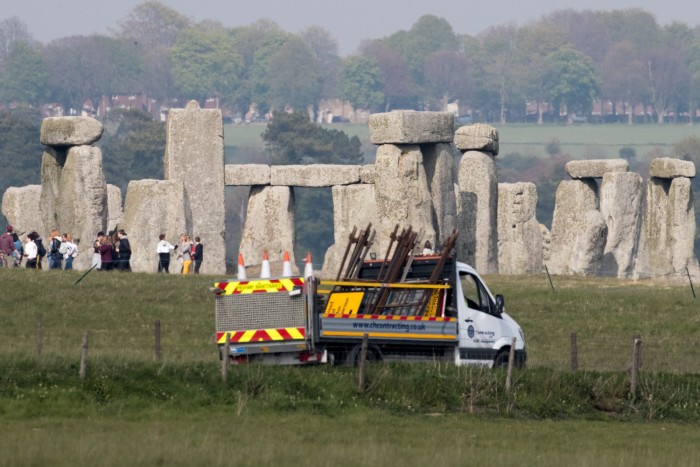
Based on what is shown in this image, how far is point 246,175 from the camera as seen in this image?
4791 cm

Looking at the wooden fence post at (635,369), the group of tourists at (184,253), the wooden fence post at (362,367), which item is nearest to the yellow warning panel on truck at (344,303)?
the wooden fence post at (362,367)

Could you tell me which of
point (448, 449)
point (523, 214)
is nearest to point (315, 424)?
point (448, 449)

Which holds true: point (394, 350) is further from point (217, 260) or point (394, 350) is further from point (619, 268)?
point (619, 268)

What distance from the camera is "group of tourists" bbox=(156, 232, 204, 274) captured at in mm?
38062

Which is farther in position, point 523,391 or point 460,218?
point 460,218

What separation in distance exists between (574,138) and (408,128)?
4565 inches

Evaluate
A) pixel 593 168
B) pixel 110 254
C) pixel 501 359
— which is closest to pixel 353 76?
pixel 593 168

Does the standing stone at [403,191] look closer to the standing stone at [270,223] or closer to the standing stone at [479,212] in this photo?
the standing stone at [479,212]

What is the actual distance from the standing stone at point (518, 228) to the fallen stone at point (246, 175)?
5.55m

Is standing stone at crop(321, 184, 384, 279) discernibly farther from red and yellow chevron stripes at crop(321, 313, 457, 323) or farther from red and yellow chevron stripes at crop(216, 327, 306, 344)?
red and yellow chevron stripes at crop(216, 327, 306, 344)

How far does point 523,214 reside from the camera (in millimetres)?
48344

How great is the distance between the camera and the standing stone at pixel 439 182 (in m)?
40.2

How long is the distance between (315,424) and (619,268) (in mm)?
28112

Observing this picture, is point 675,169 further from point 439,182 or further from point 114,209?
point 114,209
